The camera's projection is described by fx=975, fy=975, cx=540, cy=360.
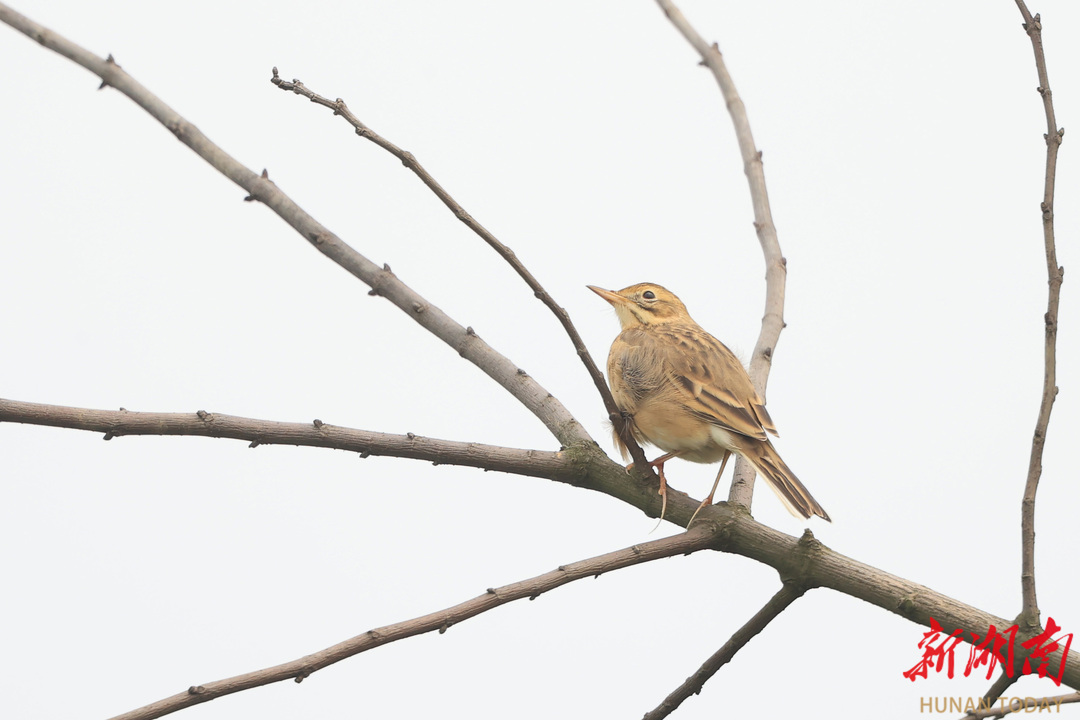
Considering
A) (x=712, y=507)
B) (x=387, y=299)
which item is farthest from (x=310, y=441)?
(x=712, y=507)

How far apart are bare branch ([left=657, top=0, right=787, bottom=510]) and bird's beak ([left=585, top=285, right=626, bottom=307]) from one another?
2.95 ft

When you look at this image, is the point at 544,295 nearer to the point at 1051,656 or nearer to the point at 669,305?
the point at 1051,656

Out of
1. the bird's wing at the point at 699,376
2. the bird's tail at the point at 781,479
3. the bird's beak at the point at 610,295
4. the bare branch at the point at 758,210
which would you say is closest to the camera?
the bird's tail at the point at 781,479

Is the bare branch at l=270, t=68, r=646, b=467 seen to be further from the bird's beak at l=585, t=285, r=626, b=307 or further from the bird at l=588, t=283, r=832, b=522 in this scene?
the bird's beak at l=585, t=285, r=626, b=307

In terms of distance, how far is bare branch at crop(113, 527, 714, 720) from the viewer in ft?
7.75

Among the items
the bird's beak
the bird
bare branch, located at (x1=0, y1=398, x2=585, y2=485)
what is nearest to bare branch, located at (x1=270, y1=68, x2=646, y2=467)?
bare branch, located at (x1=0, y1=398, x2=585, y2=485)

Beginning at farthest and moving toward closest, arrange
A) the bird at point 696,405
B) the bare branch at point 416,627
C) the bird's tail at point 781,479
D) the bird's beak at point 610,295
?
the bird's beak at point 610,295, the bird at point 696,405, the bird's tail at point 781,479, the bare branch at point 416,627

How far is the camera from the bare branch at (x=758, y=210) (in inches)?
A: 184

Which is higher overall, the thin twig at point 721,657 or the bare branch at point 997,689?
the thin twig at point 721,657

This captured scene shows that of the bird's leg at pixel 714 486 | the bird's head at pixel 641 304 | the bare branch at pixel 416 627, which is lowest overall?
the bare branch at pixel 416 627

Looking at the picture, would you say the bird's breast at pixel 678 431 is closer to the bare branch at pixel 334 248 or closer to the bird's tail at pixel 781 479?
the bird's tail at pixel 781 479

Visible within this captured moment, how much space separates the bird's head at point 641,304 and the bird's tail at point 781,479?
1.46m

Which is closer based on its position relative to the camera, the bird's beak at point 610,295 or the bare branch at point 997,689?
the bare branch at point 997,689

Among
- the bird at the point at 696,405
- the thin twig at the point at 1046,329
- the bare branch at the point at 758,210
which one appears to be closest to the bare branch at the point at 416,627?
the bird at the point at 696,405
